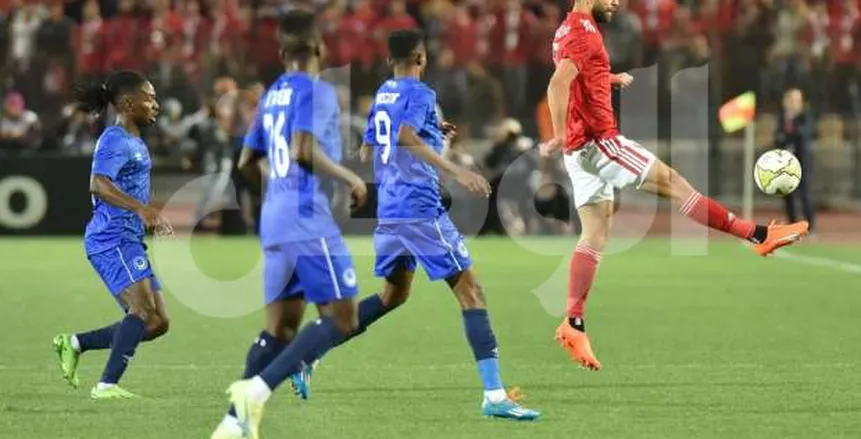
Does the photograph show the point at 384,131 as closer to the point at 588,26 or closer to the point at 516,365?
the point at 588,26

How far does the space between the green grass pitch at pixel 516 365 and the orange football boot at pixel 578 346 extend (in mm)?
137

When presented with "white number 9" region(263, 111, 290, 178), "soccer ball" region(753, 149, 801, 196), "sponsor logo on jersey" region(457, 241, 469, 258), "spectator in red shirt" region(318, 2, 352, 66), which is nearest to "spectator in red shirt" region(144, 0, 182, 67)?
"spectator in red shirt" region(318, 2, 352, 66)

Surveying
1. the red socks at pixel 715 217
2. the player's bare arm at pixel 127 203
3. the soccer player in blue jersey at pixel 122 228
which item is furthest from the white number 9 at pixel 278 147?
the red socks at pixel 715 217

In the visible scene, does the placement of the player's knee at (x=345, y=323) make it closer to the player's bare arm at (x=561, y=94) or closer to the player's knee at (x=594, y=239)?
the player's bare arm at (x=561, y=94)

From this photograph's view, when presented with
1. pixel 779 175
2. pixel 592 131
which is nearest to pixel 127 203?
pixel 592 131

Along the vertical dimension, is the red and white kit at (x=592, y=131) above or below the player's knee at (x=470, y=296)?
above

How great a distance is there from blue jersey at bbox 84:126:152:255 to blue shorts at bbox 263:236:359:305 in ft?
7.29

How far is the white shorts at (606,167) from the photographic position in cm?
1137

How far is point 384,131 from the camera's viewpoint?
9797 millimetres

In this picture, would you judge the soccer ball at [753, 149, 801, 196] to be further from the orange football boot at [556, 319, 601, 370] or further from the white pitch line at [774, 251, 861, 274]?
the white pitch line at [774, 251, 861, 274]

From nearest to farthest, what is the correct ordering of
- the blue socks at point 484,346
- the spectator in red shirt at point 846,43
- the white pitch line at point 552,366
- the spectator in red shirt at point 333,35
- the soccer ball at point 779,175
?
the blue socks at point 484,346 < the white pitch line at point 552,366 < the soccer ball at point 779,175 < the spectator in red shirt at point 333,35 < the spectator in red shirt at point 846,43

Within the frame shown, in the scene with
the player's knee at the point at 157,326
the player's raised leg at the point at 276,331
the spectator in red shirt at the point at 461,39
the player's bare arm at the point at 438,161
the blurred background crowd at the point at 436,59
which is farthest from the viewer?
the spectator in red shirt at the point at 461,39

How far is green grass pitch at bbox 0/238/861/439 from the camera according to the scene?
9141mm

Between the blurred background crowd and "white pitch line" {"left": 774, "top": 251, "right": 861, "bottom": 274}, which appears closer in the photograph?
"white pitch line" {"left": 774, "top": 251, "right": 861, "bottom": 274}
